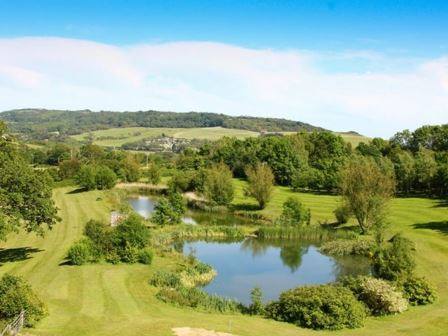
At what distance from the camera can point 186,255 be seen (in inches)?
1801

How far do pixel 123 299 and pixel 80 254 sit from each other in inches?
371

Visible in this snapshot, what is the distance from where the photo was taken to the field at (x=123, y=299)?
2439cm

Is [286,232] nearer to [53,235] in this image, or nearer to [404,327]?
[53,235]

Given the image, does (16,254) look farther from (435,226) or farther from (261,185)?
(435,226)

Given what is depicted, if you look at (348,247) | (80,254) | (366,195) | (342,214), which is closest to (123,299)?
(80,254)

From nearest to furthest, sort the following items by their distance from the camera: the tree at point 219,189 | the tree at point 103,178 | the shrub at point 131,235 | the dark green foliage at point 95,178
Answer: the shrub at point 131,235 < the tree at point 219,189 < the dark green foliage at point 95,178 < the tree at point 103,178

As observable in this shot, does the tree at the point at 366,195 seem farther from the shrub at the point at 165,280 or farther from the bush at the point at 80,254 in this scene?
the bush at the point at 80,254

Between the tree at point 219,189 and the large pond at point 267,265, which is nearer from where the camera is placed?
the large pond at point 267,265

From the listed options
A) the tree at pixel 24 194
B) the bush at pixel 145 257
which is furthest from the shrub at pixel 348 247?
the tree at pixel 24 194

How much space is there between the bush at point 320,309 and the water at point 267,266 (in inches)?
268

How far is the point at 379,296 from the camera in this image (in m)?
28.5

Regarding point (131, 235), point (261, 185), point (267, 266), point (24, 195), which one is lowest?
point (267, 266)

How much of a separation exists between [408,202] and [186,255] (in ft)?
147

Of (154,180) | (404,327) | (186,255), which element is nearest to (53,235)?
(186,255)
